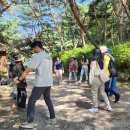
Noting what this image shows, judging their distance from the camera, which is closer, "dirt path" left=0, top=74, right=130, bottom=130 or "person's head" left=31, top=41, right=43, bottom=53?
"person's head" left=31, top=41, right=43, bottom=53

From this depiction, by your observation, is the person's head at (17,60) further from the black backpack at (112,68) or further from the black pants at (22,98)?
the black backpack at (112,68)

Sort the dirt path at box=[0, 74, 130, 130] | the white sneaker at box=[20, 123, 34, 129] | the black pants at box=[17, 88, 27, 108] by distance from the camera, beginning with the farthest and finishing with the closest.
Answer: the black pants at box=[17, 88, 27, 108] → the dirt path at box=[0, 74, 130, 130] → the white sneaker at box=[20, 123, 34, 129]

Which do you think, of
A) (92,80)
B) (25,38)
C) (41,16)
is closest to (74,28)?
(41,16)

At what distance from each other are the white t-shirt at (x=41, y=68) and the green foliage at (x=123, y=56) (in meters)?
9.15

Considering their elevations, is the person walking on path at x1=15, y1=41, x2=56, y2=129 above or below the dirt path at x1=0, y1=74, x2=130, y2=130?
above

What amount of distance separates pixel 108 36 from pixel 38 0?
9.73 meters

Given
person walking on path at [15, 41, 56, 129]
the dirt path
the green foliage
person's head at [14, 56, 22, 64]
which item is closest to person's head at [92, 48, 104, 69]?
the dirt path

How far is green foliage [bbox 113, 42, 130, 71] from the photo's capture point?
1614 cm

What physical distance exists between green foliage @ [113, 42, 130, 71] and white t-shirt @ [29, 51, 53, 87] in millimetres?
9147

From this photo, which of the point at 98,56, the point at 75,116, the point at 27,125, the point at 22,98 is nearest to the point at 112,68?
the point at 98,56

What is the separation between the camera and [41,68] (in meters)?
7.48

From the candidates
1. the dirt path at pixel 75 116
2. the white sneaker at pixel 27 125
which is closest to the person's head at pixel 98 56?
the dirt path at pixel 75 116

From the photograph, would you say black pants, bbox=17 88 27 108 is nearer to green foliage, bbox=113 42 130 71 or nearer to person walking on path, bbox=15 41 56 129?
person walking on path, bbox=15 41 56 129

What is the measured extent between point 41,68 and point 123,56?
946cm
